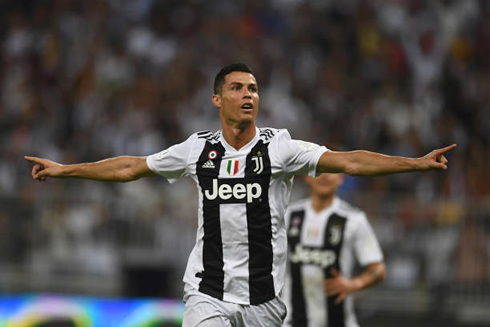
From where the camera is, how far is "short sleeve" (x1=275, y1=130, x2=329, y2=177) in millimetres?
5477

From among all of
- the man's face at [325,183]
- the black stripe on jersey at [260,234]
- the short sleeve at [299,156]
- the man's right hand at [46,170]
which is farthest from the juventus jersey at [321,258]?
the man's right hand at [46,170]

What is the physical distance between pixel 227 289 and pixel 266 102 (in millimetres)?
9886

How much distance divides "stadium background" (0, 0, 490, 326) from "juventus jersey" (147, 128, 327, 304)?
18.4 ft

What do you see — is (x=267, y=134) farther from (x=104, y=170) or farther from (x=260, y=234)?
(x=104, y=170)

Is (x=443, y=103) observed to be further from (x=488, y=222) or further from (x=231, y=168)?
(x=231, y=168)

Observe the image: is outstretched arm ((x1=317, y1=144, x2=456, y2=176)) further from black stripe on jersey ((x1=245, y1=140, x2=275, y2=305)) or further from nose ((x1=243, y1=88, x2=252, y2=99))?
nose ((x1=243, y1=88, x2=252, y2=99))

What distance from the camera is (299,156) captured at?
5.52 meters

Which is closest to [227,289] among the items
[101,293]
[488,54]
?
[101,293]

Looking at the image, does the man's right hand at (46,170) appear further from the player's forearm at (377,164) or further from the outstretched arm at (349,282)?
the outstretched arm at (349,282)

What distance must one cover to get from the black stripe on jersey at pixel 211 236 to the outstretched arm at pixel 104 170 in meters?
Result: 0.43

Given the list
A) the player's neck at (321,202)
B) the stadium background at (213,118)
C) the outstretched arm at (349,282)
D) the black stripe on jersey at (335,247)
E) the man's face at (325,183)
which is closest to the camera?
the outstretched arm at (349,282)

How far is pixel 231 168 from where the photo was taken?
5.56 m

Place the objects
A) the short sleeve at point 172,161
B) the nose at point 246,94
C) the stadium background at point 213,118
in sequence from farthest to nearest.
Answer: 1. the stadium background at point 213,118
2. the short sleeve at point 172,161
3. the nose at point 246,94

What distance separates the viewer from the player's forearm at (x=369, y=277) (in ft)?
23.0
